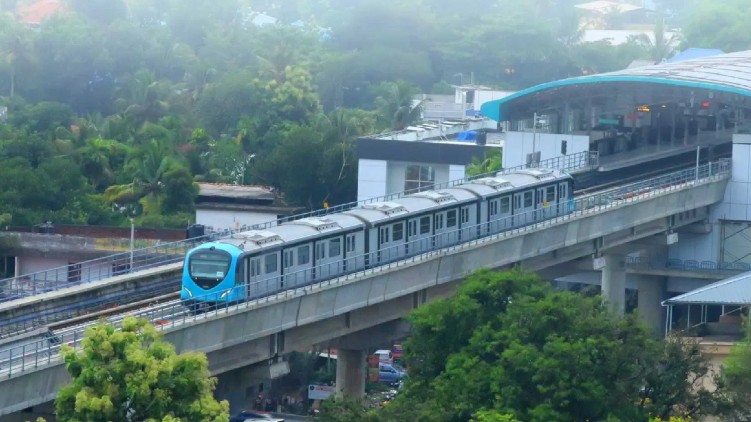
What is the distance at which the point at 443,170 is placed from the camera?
2616 inches

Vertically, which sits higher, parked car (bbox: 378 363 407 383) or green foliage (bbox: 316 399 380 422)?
green foliage (bbox: 316 399 380 422)

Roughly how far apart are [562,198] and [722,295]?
21.0 ft

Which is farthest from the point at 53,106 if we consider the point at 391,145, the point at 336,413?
the point at 336,413

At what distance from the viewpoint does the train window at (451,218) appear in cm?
4534

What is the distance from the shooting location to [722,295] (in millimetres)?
47094

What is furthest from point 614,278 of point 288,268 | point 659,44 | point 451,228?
point 659,44

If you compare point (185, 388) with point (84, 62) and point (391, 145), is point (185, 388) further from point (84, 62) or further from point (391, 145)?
point (84, 62)

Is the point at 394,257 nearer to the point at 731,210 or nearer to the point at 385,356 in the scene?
the point at 385,356

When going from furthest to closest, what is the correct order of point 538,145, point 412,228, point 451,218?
point 538,145 → point 451,218 → point 412,228

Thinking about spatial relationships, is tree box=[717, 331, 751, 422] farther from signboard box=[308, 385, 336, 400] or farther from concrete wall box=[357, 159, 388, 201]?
concrete wall box=[357, 159, 388, 201]

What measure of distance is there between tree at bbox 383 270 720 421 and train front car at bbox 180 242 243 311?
4403 millimetres

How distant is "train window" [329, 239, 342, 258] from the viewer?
4019 cm

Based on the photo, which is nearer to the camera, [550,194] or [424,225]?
[424,225]

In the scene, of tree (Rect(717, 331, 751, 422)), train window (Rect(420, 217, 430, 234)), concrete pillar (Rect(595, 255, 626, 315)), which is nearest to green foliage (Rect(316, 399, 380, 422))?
tree (Rect(717, 331, 751, 422))
